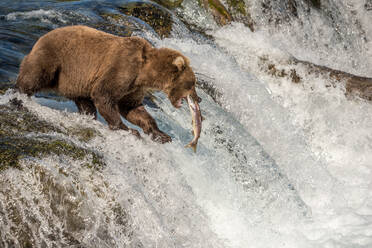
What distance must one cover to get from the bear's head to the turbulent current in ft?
2.06

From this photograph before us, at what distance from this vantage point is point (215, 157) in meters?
5.96

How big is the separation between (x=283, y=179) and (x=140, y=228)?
121 inches

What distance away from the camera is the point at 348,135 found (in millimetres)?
8109

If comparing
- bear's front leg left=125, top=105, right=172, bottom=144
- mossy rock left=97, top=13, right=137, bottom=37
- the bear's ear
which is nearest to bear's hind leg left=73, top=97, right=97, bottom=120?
bear's front leg left=125, top=105, right=172, bottom=144

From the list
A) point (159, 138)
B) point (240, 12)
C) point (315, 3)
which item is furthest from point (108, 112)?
point (315, 3)

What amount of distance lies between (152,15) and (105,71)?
4369 mm

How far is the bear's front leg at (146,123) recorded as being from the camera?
511 cm

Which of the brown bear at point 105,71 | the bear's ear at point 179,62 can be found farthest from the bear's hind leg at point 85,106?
the bear's ear at point 179,62

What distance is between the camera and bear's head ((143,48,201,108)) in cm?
497

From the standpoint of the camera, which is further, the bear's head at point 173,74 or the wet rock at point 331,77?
the wet rock at point 331,77

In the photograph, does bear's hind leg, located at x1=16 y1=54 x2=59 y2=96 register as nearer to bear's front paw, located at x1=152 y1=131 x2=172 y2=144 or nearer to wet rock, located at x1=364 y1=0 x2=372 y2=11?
bear's front paw, located at x1=152 y1=131 x2=172 y2=144

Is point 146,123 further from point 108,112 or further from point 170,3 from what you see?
point 170,3

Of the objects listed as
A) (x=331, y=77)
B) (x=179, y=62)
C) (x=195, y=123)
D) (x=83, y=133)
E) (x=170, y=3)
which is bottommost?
(x=170, y=3)

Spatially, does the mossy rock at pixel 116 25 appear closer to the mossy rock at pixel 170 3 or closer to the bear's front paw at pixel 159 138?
the mossy rock at pixel 170 3
